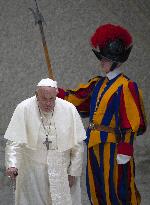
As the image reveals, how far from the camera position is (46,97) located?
3.66 metres

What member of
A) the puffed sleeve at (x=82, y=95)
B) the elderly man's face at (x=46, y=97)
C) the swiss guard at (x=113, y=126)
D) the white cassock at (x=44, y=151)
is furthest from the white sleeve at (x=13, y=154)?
the puffed sleeve at (x=82, y=95)

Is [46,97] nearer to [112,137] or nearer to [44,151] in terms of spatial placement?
[44,151]

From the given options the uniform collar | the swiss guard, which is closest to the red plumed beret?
the swiss guard

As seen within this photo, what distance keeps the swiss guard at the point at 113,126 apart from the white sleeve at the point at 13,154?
65 centimetres

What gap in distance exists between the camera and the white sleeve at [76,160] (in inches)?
151

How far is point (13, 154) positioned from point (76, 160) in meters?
0.44

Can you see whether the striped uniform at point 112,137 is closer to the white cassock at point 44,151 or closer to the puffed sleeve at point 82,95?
the puffed sleeve at point 82,95

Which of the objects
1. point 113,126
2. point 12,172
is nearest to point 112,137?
point 113,126

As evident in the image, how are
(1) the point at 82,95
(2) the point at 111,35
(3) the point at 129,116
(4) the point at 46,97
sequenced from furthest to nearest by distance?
(1) the point at 82,95
(2) the point at 111,35
(3) the point at 129,116
(4) the point at 46,97

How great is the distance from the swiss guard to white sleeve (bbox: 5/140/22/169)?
650mm

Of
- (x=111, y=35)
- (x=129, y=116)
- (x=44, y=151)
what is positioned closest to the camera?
(x=44, y=151)

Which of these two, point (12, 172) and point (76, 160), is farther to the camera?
point (76, 160)

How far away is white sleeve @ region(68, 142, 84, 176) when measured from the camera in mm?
3832

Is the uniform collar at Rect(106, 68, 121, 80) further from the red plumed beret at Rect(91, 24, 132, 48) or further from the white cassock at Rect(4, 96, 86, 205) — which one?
the white cassock at Rect(4, 96, 86, 205)
